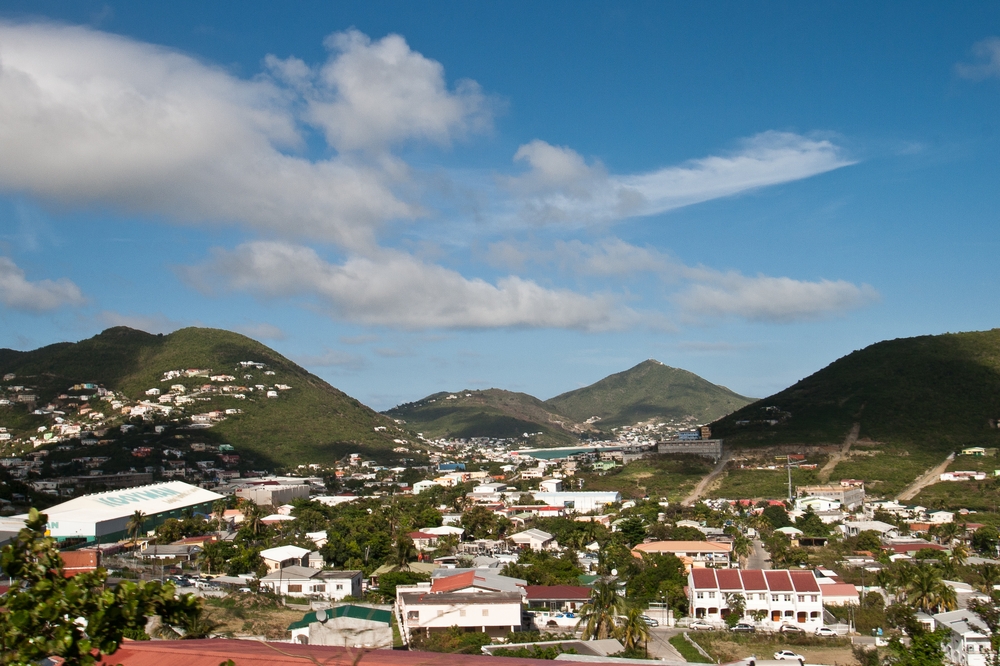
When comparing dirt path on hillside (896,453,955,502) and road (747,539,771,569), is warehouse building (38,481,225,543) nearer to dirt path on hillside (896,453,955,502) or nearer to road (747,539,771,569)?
road (747,539,771,569)

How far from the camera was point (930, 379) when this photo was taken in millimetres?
84812

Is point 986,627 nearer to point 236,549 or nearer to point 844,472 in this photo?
point 236,549

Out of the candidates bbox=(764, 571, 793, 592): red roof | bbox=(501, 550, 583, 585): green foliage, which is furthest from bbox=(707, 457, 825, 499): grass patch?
bbox=(764, 571, 793, 592): red roof

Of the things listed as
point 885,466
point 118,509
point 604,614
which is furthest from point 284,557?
point 885,466

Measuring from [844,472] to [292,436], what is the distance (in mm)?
65935

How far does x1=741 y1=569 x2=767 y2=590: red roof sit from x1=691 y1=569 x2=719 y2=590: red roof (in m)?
1.15

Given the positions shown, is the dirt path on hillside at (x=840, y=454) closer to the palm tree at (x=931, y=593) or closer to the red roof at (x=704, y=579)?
the red roof at (x=704, y=579)

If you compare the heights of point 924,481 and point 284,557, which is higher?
point 924,481

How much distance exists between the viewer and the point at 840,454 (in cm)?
7612

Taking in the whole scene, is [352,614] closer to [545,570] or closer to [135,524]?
[545,570]

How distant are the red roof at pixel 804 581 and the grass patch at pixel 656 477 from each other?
34.6 meters

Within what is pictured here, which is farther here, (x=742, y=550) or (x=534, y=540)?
(x=534, y=540)

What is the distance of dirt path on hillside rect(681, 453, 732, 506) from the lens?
2613 inches

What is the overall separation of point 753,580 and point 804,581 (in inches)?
72.6
